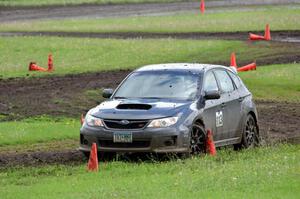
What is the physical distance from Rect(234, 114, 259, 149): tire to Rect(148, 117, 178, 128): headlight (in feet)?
7.43

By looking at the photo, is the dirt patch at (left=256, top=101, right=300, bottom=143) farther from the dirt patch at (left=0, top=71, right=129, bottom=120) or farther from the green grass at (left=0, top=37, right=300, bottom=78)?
the green grass at (left=0, top=37, right=300, bottom=78)

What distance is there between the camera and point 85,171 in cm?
1588

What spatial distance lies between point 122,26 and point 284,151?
1310 inches

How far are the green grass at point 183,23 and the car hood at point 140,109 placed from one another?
29909mm

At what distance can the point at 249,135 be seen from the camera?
1927cm

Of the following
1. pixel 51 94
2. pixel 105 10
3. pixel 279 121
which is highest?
pixel 279 121

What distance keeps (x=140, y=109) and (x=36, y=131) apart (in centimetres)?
448

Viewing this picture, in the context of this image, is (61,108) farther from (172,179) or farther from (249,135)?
(172,179)

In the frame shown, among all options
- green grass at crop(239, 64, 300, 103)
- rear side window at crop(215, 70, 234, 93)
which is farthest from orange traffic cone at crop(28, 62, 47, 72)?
rear side window at crop(215, 70, 234, 93)

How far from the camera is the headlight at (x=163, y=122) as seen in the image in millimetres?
16953

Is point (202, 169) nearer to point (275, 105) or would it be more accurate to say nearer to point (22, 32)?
point (275, 105)

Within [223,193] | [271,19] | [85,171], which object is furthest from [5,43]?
[223,193]

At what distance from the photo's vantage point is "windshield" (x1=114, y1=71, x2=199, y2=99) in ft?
59.5

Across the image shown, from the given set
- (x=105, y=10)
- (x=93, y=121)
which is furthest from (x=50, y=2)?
(x=93, y=121)
